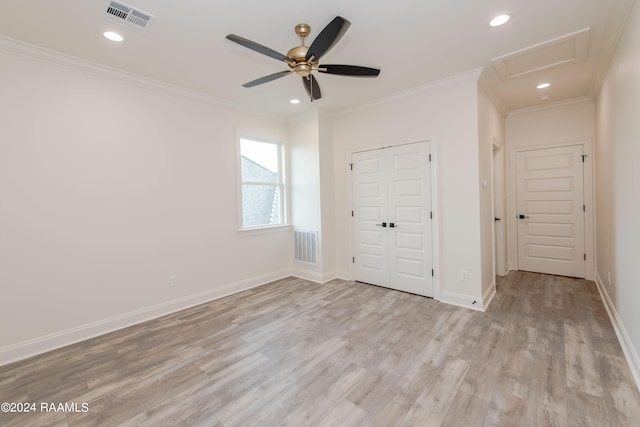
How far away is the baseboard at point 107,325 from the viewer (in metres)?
2.54

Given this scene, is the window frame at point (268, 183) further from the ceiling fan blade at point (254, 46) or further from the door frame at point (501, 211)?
the door frame at point (501, 211)

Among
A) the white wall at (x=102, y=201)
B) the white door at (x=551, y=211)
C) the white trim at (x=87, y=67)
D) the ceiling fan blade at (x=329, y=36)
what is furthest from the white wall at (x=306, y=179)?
the white door at (x=551, y=211)

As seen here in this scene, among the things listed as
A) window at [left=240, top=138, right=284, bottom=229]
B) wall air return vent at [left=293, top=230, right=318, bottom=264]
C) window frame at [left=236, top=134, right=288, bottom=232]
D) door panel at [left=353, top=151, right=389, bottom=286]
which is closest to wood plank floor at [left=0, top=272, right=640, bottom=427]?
door panel at [left=353, top=151, right=389, bottom=286]

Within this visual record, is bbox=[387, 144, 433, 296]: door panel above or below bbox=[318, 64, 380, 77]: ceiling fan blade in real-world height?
below

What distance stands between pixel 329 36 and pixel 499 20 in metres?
1.54

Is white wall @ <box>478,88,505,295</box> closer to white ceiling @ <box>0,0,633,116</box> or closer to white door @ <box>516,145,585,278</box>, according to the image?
white ceiling @ <box>0,0,633,116</box>

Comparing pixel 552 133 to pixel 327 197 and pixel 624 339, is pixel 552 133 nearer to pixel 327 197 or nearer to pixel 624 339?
pixel 624 339

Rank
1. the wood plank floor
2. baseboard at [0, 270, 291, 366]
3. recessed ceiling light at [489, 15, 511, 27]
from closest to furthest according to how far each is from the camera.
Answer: the wood plank floor < recessed ceiling light at [489, 15, 511, 27] < baseboard at [0, 270, 291, 366]

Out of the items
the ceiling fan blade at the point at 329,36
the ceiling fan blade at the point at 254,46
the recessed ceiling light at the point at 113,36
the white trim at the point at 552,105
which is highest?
the white trim at the point at 552,105

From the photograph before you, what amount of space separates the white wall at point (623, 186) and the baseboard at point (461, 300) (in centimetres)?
118

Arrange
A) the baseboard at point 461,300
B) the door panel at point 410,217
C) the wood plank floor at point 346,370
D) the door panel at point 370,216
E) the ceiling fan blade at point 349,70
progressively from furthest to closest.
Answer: the door panel at point 370,216 → the door panel at point 410,217 → the baseboard at point 461,300 → the ceiling fan blade at point 349,70 → the wood plank floor at point 346,370

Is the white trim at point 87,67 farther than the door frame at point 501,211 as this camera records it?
No

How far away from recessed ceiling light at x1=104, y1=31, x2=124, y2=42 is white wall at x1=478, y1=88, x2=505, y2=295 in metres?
3.83

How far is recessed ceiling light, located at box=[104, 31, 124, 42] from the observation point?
2428 mm
